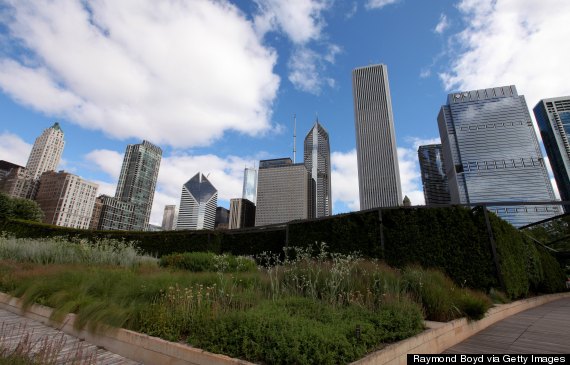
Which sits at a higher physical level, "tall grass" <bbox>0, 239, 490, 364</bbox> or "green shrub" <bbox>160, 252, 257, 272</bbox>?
"green shrub" <bbox>160, 252, 257, 272</bbox>

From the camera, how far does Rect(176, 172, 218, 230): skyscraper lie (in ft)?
503

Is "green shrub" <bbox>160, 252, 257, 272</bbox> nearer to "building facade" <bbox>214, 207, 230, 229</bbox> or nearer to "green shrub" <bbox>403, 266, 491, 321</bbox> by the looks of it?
"green shrub" <bbox>403, 266, 491, 321</bbox>

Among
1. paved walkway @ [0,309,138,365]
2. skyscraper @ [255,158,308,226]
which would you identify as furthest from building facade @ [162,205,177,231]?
paved walkway @ [0,309,138,365]

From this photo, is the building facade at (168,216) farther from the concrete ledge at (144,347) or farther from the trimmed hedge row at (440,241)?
the concrete ledge at (144,347)

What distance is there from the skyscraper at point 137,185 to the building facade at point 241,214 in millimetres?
48034

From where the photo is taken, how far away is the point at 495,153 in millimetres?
84688

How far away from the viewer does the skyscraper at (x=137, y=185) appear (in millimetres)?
136250

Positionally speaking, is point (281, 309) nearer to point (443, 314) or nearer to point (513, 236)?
point (443, 314)

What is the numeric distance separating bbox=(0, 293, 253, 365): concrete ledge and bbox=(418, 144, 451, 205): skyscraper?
125679 mm

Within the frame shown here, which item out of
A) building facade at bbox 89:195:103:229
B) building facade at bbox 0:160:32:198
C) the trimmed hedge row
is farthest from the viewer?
building facade at bbox 89:195:103:229

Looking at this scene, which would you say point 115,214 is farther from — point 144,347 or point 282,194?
point 144,347

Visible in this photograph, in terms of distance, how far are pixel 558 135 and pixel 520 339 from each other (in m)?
117
